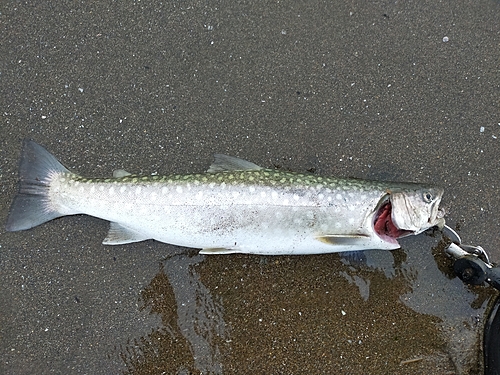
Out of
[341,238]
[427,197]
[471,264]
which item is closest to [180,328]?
[341,238]

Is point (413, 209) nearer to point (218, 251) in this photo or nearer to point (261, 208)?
point (261, 208)

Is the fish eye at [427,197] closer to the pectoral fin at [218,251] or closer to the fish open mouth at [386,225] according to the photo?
the fish open mouth at [386,225]

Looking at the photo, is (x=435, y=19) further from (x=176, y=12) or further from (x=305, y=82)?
(x=176, y=12)

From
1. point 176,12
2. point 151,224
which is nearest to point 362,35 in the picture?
point 176,12

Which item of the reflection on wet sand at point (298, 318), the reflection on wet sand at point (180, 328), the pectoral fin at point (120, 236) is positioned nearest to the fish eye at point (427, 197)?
the reflection on wet sand at point (298, 318)

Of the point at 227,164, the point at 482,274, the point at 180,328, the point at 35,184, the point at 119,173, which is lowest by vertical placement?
the point at 180,328

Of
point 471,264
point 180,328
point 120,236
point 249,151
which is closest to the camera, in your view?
point 471,264
